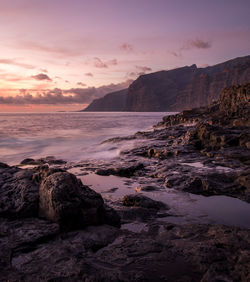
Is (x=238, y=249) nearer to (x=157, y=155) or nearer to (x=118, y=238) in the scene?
(x=118, y=238)

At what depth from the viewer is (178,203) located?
5395mm

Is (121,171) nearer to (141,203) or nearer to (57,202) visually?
(141,203)

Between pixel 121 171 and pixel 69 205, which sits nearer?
pixel 69 205

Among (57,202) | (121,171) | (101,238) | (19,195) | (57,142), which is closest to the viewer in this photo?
(101,238)

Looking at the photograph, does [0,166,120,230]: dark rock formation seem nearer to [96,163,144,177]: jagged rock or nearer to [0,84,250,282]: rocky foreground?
[0,84,250,282]: rocky foreground

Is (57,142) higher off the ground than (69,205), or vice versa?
(69,205)

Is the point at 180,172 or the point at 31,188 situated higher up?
the point at 31,188

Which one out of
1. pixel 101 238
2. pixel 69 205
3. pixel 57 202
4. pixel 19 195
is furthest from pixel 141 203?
pixel 19 195

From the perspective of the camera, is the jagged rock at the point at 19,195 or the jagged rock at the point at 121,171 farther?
the jagged rock at the point at 121,171

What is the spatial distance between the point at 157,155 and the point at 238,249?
8164mm

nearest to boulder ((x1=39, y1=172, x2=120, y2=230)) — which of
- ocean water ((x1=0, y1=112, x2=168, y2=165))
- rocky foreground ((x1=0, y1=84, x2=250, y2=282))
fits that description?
rocky foreground ((x1=0, y1=84, x2=250, y2=282))

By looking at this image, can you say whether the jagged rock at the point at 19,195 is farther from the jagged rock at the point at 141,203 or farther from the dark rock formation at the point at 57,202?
the jagged rock at the point at 141,203

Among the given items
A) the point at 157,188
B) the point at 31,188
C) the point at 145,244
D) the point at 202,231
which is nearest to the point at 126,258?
the point at 145,244

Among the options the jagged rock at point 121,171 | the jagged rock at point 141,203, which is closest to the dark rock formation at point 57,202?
the jagged rock at point 141,203
